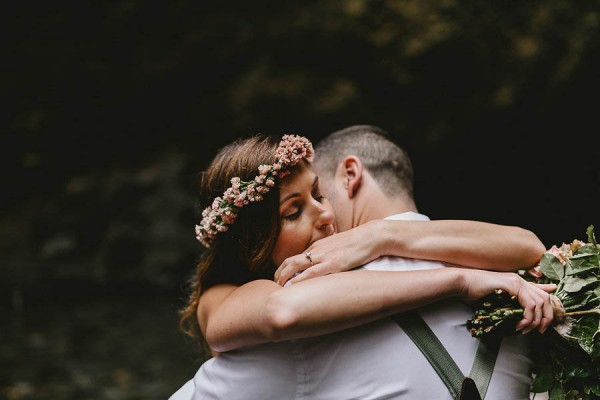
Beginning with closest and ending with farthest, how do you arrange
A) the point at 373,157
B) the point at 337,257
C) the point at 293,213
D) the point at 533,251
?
the point at 337,257 → the point at 533,251 → the point at 293,213 → the point at 373,157

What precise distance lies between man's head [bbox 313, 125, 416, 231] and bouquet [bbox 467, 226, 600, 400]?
0.86m

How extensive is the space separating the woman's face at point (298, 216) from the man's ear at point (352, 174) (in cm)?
45

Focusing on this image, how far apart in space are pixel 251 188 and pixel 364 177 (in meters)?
0.77

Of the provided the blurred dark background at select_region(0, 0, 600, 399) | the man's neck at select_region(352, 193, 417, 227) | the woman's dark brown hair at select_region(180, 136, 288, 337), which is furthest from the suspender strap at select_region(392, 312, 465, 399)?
the blurred dark background at select_region(0, 0, 600, 399)

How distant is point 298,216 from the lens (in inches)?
89.9

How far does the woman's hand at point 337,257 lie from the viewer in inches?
76.2

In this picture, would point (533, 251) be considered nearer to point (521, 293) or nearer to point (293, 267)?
point (521, 293)

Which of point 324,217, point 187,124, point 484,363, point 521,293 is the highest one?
point 187,124

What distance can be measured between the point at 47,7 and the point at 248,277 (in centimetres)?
531

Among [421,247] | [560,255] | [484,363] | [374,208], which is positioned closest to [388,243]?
[421,247]

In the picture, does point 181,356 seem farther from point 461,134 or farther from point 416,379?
point 416,379

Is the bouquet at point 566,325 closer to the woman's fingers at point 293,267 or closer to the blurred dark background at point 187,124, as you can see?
the woman's fingers at point 293,267

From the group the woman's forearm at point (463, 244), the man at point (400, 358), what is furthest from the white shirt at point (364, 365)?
the woman's forearm at point (463, 244)

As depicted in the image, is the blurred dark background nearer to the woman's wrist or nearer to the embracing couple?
the embracing couple
